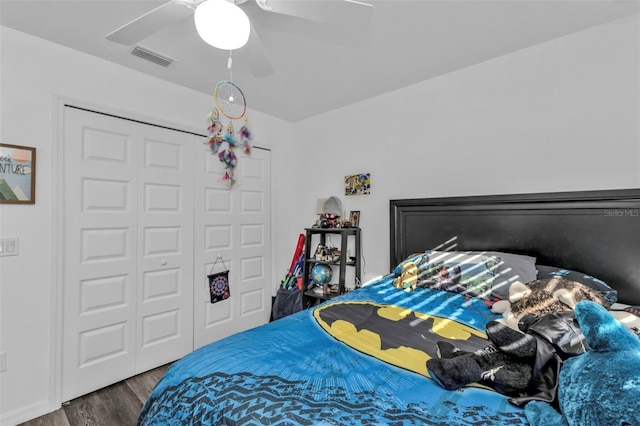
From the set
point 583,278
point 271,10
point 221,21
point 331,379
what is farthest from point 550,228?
point 221,21

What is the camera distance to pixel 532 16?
1792 mm

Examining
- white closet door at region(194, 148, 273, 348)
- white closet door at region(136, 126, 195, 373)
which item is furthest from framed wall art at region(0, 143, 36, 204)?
white closet door at region(194, 148, 273, 348)

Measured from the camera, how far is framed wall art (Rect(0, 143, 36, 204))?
1.86 m

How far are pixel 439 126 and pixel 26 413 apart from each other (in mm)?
3676

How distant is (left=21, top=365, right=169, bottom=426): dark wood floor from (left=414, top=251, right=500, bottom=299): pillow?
2201mm

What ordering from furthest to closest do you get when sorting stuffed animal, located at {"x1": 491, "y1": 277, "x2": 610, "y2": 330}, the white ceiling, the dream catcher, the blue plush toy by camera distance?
the dream catcher, the white ceiling, stuffed animal, located at {"x1": 491, "y1": 277, "x2": 610, "y2": 330}, the blue plush toy

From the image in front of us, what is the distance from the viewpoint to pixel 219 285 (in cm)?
296

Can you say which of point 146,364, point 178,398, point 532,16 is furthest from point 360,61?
point 146,364

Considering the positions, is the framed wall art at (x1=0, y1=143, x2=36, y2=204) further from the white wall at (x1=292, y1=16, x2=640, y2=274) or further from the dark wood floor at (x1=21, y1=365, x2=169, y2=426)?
the white wall at (x1=292, y1=16, x2=640, y2=274)

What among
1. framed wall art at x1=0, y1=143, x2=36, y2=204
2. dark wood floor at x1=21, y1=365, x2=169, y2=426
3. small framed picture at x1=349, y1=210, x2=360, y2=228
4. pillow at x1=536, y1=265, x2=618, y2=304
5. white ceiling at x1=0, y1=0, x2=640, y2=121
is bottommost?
dark wood floor at x1=21, y1=365, x2=169, y2=426

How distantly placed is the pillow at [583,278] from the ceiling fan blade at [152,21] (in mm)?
2432

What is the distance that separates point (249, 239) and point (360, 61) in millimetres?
2103

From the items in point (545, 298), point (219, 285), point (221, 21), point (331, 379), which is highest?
point (221, 21)

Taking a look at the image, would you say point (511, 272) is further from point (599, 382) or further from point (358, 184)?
point (358, 184)
